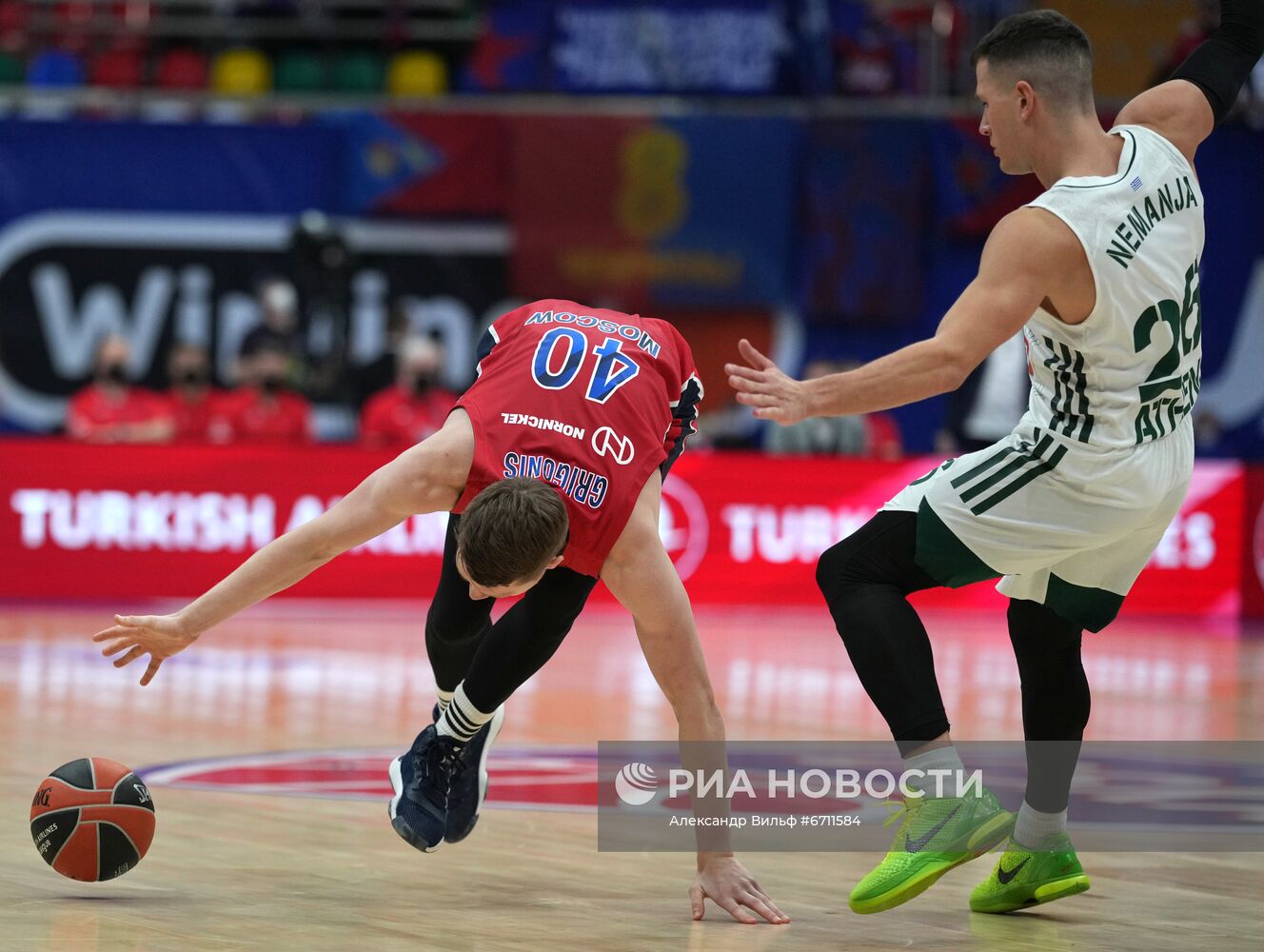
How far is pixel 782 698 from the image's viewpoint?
8812 millimetres

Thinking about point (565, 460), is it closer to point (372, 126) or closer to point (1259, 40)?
point (1259, 40)

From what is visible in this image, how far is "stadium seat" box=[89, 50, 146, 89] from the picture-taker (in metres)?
17.2

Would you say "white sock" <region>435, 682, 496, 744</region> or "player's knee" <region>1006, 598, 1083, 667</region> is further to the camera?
"white sock" <region>435, 682, 496, 744</region>

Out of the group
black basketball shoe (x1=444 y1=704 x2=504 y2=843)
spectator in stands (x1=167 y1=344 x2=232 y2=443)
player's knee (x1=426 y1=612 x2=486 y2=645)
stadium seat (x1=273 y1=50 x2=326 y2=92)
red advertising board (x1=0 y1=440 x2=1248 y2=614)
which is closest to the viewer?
black basketball shoe (x1=444 y1=704 x2=504 y2=843)

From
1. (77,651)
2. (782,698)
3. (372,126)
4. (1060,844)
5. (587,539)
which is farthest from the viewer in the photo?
(372,126)

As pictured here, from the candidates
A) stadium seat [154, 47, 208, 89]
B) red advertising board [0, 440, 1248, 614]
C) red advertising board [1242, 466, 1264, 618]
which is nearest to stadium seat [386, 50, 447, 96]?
stadium seat [154, 47, 208, 89]

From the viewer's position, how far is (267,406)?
1418 centimetres

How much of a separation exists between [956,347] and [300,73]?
47.1ft

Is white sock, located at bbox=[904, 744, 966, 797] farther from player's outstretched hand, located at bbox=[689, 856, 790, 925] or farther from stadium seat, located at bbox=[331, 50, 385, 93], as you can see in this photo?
stadium seat, located at bbox=[331, 50, 385, 93]

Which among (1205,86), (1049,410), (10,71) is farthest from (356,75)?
(1049,410)

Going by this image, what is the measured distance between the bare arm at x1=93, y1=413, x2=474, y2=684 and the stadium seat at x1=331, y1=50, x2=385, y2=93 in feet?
44.8

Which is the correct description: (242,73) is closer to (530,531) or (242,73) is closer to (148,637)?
(148,637)

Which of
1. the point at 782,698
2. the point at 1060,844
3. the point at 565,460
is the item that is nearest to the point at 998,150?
the point at 565,460

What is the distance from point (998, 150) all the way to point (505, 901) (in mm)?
2178
